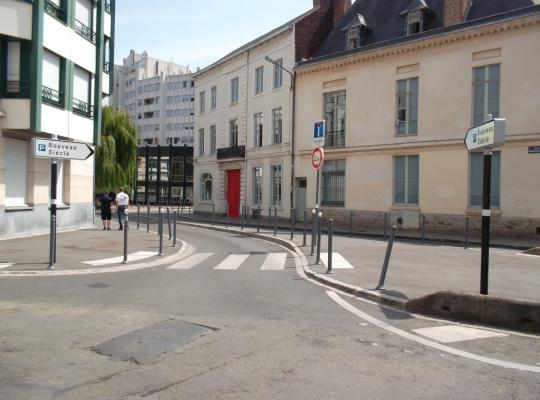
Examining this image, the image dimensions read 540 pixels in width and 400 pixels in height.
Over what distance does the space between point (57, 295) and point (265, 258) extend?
242 inches

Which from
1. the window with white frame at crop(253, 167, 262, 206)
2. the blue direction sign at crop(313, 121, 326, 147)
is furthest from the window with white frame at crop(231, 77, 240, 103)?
the blue direction sign at crop(313, 121, 326, 147)

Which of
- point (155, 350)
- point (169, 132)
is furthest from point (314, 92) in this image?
point (169, 132)

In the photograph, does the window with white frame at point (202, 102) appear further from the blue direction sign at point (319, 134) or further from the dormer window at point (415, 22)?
the blue direction sign at point (319, 134)

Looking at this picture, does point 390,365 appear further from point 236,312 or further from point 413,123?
point 413,123

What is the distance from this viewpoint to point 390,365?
4828mm

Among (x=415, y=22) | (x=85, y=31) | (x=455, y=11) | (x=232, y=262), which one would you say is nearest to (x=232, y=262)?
(x=232, y=262)

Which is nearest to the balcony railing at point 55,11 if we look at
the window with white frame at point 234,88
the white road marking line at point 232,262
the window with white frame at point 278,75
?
the white road marking line at point 232,262

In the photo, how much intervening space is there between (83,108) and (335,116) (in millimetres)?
12625

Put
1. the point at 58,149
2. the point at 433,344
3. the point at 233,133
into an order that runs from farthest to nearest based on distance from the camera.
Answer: the point at 233,133
the point at 58,149
the point at 433,344

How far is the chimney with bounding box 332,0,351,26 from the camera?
98.2ft

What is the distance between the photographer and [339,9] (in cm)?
3011

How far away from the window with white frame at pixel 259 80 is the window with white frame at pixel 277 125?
222cm

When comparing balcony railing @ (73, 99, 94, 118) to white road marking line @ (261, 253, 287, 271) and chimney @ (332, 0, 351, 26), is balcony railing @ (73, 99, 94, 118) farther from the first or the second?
chimney @ (332, 0, 351, 26)

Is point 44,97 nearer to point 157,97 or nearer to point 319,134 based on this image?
point 319,134
